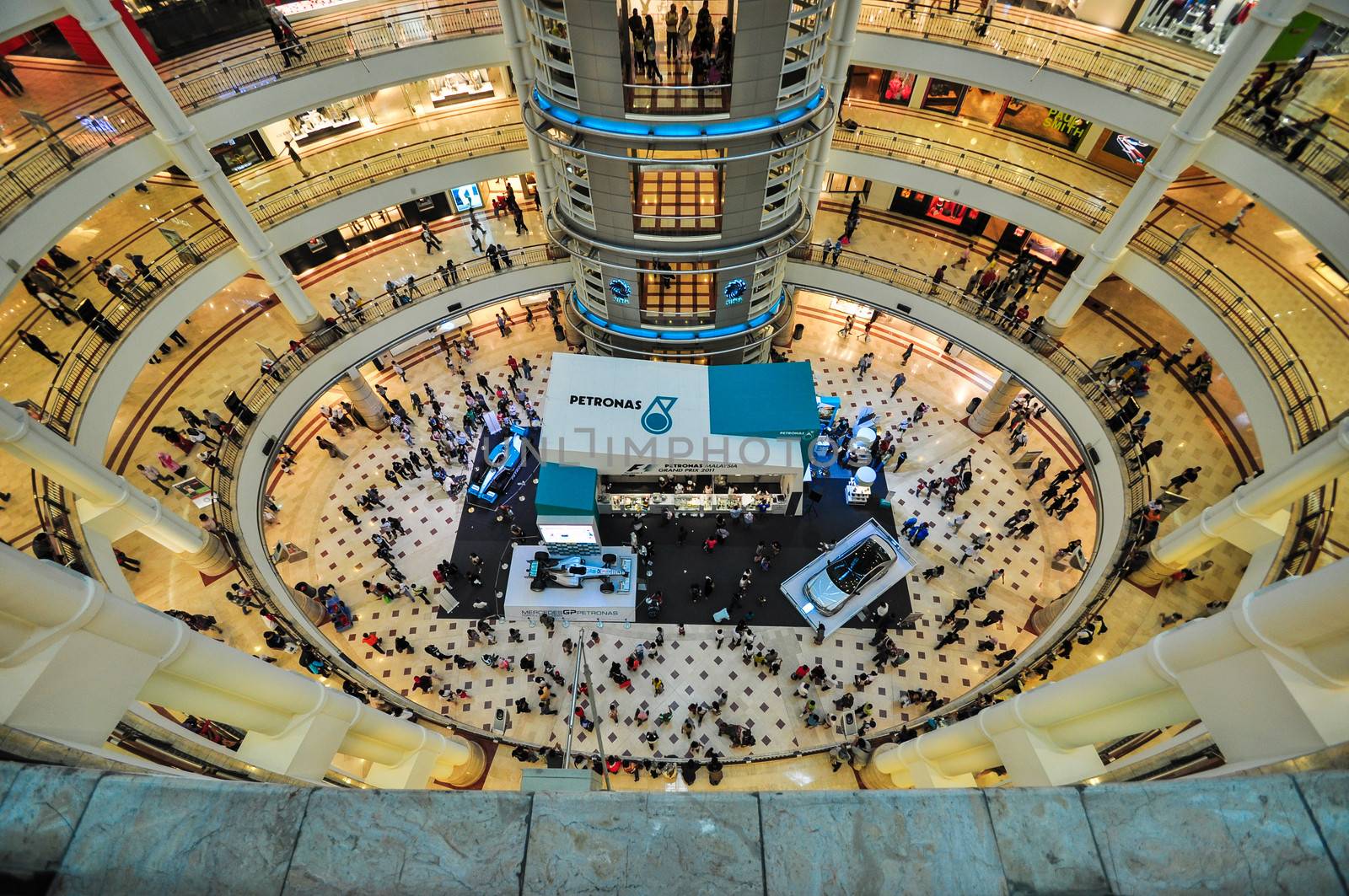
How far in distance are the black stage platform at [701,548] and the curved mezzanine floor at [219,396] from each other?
129 inches

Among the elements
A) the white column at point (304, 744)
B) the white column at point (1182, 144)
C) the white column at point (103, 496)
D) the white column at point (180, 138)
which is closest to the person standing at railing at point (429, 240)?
the white column at point (180, 138)

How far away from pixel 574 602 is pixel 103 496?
34.9ft

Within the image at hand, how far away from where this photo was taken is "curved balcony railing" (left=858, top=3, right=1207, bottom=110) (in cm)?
1444

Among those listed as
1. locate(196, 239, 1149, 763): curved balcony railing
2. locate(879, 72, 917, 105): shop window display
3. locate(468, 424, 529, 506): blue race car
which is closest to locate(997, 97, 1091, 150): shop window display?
locate(879, 72, 917, 105): shop window display

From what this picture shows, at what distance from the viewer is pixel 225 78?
14.5 metres

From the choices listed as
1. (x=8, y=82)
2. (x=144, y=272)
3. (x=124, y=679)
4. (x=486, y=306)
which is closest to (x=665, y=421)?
(x=486, y=306)

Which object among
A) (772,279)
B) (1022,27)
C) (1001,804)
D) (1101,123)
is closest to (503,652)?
(772,279)

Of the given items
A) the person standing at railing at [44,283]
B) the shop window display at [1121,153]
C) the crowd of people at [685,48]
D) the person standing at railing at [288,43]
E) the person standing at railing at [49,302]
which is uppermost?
the shop window display at [1121,153]

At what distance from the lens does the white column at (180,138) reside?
11.4m

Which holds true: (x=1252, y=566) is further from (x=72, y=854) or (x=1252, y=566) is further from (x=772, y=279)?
(x=72, y=854)

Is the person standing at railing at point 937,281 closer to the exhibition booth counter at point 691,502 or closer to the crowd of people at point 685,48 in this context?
the exhibition booth counter at point 691,502

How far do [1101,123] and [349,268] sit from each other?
24078 millimetres

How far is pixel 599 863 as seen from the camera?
3311mm

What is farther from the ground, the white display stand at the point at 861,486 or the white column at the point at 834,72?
the white column at the point at 834,72
